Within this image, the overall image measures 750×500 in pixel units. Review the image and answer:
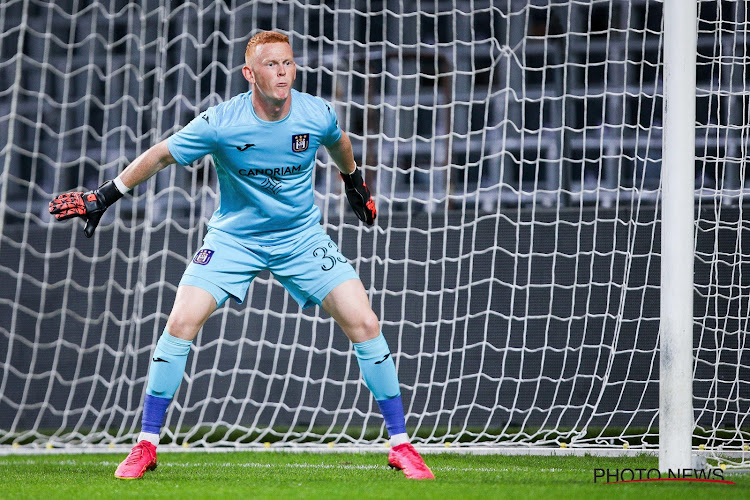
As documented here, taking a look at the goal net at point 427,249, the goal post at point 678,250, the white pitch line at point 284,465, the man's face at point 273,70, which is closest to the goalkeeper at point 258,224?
the man's face at point 273,70

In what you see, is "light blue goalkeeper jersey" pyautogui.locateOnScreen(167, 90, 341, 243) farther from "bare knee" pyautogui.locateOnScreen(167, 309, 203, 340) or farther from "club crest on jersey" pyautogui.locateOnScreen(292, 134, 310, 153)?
"bare knee" pyautogui.locateOnScreen(167, 309, 203, 340)

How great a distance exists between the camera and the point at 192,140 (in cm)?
356

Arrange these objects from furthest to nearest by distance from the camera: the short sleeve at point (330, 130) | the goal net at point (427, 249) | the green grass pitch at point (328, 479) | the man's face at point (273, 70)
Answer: the goal net at point (427, 249), the short sleeve at point (330, 130), the man's face at point (273, 70), the green grass pitch at point (328, 479)

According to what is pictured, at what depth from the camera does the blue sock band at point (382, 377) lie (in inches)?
143

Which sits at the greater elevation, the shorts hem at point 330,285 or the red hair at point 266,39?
the red hair at point 266,39

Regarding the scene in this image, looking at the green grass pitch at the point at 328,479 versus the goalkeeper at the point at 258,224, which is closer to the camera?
the green grass pitch at the point at 328,479

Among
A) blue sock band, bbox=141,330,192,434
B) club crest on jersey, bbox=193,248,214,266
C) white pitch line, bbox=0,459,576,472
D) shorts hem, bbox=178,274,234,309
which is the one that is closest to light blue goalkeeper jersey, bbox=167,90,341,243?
club crest on jersey, bbox=193,248,214,266

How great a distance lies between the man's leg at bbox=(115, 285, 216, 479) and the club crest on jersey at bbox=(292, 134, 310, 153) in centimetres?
63

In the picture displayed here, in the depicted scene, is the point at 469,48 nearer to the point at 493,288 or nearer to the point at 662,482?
the point at 493,288

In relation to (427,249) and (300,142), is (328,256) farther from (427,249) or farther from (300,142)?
(427,249)

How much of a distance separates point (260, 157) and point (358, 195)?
55cm

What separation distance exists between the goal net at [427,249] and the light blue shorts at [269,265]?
2.14 m

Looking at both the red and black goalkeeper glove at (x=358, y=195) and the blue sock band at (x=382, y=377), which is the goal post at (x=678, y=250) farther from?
the red and black goalkeeper glove at (x=358, y=195)

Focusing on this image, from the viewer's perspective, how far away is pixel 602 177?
6.89m
